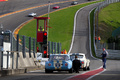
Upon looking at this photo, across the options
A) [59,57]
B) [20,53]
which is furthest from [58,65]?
[20,53]

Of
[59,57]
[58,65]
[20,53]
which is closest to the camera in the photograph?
[58,65]

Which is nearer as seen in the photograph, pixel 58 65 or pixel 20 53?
pixel 58 65

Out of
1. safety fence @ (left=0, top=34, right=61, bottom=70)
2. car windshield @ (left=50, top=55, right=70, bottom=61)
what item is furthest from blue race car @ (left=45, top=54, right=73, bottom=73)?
safety fence @ (left=0, top=34, right=61, bottom=70)

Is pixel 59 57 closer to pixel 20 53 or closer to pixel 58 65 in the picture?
pixel 58 65

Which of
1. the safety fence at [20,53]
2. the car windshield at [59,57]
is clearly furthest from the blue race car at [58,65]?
the safety fence at [20,53]

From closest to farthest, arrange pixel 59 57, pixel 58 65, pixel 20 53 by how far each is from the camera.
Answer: pixel 58 65 < pixel 59 57 < pixel 20 53

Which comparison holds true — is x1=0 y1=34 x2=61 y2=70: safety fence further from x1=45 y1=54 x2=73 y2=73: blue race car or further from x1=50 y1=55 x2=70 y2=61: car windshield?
x1=50 y1=55 x2=70 y2=61: car windshield

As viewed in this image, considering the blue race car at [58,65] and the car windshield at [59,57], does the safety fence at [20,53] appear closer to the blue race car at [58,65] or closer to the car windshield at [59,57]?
the blue race car at [58,65]

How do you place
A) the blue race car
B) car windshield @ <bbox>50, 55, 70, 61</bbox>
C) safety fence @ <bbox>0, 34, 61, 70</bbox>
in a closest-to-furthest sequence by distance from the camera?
1. safety fence @ <bbox>0, 34, 61, 70</bbox>
2. the blue race car
3. car windshield @ <bbox>50, 55, 70, 61</bbox>

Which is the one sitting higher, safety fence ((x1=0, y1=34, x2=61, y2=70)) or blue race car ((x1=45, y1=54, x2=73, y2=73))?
safety fence ((x1=0, y1=34, x2=61, y2=70))

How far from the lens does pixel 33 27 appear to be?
248 ft

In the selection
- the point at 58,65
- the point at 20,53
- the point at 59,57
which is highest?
the point at 20,53

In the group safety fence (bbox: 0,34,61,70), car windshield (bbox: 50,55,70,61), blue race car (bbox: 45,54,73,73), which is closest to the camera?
safety fence (bbox: 0,34,61,70)

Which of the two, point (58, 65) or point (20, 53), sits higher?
point (20, 53)
